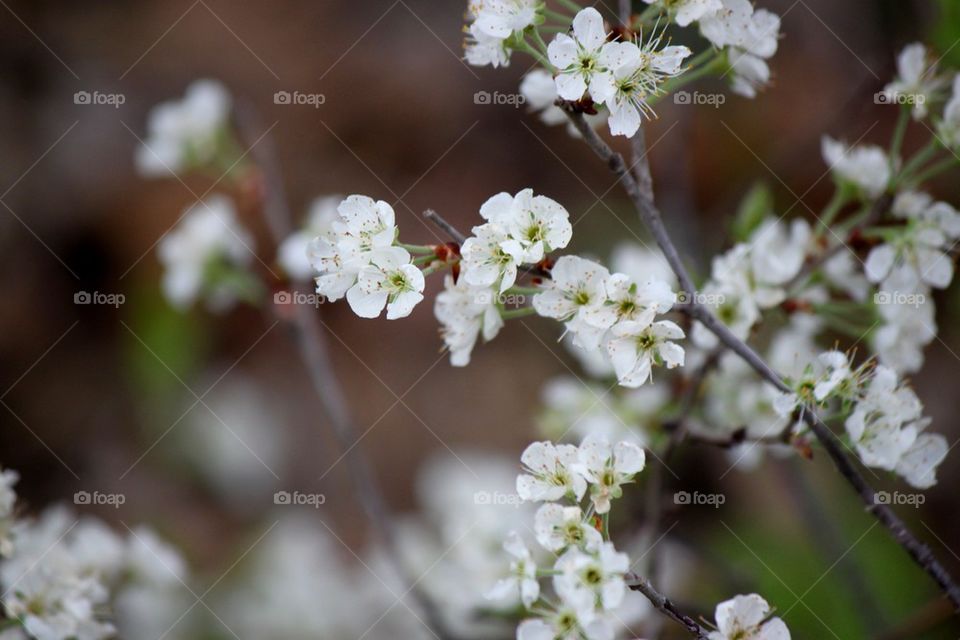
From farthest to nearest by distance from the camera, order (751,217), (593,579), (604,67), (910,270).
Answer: (751,217)
(910,270)
(604,67)
(593,579)

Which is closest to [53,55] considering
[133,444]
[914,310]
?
[133,444]

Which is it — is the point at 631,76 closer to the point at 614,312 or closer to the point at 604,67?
the point at 604,67

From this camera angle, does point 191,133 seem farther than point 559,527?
Yes

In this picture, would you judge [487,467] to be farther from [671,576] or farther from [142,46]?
[142,46]

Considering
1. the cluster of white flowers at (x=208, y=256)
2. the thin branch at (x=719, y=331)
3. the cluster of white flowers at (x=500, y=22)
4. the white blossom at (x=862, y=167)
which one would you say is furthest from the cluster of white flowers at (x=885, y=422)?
the cluster of white flowers at (x=208, y=256)

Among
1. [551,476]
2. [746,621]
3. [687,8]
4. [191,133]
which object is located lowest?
[746,621]

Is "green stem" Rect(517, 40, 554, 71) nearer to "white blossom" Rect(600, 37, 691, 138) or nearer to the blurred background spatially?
"white blossom" Rect(600, 37, 691, 138)

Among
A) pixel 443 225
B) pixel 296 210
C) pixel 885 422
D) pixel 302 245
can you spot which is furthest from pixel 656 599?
pixel 296 210
